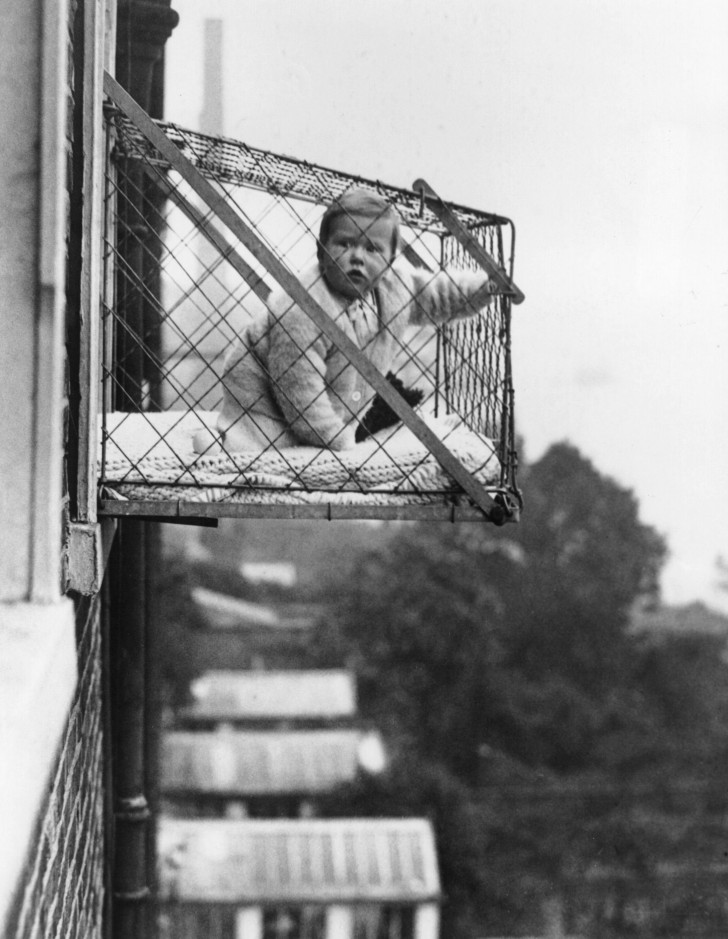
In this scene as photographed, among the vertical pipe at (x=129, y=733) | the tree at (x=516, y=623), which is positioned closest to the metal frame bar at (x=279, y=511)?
the vertical pipe at (x=129, y=733)

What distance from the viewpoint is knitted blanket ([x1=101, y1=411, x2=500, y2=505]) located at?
322 centimetres

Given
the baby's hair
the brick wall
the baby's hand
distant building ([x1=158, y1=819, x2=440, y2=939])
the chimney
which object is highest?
the chimney

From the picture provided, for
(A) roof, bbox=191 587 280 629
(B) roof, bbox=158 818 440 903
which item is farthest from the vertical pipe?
(A) roof, bbox=191 587 280 629

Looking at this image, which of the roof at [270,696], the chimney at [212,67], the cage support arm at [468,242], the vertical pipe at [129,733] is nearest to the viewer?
the cage support arm at [468,242]

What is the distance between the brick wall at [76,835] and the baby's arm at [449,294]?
1.34 m

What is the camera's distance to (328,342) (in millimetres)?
3680

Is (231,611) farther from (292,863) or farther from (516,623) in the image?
(292,863)

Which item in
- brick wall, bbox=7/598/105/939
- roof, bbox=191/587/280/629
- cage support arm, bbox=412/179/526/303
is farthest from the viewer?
roof, bbox=191/587/280/629

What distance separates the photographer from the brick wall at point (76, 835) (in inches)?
95.7

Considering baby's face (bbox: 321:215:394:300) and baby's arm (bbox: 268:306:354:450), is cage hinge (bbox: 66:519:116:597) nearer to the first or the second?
baby's arm (bbox: 268:306:354:450)

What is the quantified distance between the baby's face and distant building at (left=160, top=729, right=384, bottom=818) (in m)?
20.4

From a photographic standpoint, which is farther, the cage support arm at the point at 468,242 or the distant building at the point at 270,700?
the distant building at the point at 270,700

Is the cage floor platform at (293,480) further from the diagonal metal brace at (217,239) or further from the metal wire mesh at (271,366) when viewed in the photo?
the diagonal metal brace at (217,239)

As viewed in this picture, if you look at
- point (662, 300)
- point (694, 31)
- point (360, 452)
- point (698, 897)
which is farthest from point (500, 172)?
point (360, 452)
